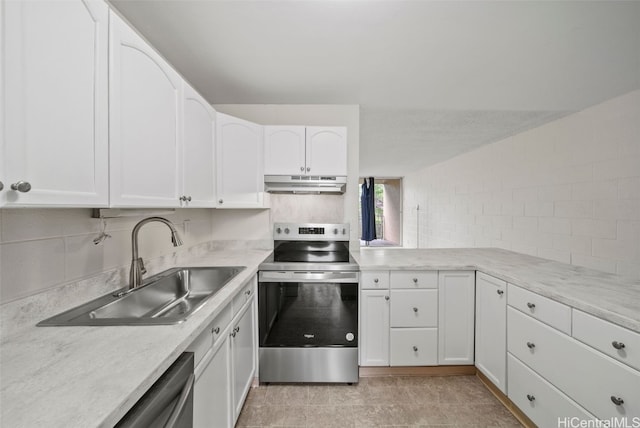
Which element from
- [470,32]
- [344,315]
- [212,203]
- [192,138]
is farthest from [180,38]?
[344,315]

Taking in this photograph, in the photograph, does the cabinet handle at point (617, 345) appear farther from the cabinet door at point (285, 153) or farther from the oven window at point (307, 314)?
the cabinet door at point (285, 153)

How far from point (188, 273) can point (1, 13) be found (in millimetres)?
1377

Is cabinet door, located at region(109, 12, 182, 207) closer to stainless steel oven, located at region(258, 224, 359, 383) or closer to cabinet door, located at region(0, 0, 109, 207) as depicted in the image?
cabinet door, located at region(0, 0, 109, 207)

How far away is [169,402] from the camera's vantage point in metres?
0.70

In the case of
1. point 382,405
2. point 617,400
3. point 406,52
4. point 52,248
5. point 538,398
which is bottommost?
point 382,405

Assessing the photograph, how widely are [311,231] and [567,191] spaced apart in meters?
2.65

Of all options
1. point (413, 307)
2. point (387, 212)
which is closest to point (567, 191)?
point (413, 307)

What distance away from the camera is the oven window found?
180cm

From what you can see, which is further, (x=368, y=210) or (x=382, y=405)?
(x=368, y=210)

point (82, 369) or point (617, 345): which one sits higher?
point (82, 369)

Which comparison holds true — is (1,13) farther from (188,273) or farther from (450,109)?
(450,109)

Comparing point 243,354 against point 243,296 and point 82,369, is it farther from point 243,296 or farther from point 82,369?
point 82,369

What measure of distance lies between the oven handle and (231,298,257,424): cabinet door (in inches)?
7.9

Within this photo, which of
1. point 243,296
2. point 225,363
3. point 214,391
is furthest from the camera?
point 243,296
